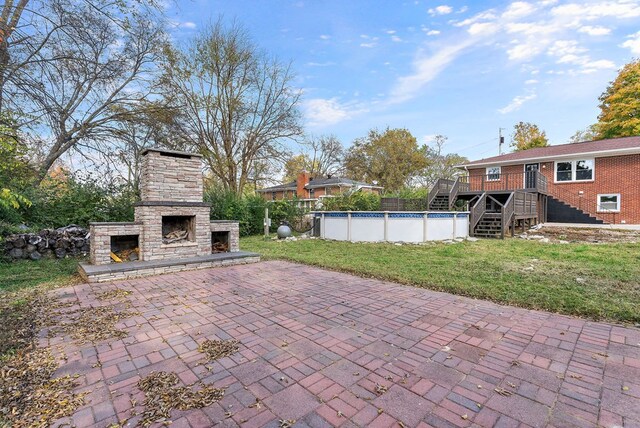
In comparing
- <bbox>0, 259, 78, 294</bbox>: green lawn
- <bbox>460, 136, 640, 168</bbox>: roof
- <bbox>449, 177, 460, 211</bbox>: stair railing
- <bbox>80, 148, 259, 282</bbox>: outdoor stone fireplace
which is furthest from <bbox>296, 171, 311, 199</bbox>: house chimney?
<bbox>0, 259, 78, 294</bbox>: green lawn

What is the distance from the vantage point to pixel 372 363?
240cm

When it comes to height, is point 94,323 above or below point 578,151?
below

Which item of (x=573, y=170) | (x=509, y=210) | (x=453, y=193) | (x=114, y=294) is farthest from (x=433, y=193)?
(x=114, y=294)

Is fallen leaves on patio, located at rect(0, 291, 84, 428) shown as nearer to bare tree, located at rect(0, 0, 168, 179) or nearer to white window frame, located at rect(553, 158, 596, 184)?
bare tree, located at rect(0, 0, 168, 179)

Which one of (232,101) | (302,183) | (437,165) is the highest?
(232,101)

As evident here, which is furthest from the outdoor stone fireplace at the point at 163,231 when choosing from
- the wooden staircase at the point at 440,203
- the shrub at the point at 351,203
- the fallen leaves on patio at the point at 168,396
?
the wooden staircase at the point at 440,203

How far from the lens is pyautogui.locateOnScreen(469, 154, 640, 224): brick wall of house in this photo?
14.5 meters

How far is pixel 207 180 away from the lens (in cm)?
1839

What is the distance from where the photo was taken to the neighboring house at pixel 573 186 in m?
14.1

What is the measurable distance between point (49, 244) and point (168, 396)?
8112 millimetres

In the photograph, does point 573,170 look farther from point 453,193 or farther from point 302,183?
point 302,183

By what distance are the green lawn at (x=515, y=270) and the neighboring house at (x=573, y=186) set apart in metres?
5.16

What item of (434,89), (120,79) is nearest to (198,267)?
(120,79)

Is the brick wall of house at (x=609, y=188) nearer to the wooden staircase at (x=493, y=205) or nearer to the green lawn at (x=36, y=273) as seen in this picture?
the wooden staircase at (x=493, y=205)
